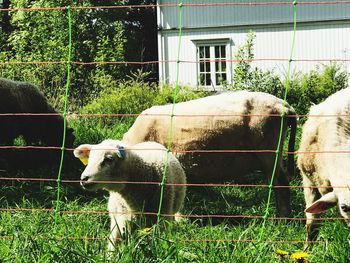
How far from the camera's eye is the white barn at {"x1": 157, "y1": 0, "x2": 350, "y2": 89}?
2178 centimetres

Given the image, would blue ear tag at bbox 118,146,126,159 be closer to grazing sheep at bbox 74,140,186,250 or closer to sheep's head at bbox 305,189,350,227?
grazing sheep at bbox 74,140,186,250

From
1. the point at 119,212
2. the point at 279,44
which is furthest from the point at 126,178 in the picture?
the point at 279,44

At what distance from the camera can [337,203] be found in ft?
16.3

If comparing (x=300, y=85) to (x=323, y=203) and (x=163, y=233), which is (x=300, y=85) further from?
(x=163, y=233)

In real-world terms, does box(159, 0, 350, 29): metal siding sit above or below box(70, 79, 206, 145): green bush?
above

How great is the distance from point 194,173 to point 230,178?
524 millimetres

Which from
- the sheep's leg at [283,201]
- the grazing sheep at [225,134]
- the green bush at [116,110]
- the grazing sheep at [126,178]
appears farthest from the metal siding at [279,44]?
the grazing sheep at [126,178]

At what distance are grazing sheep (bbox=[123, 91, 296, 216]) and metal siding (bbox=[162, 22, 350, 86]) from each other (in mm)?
13186

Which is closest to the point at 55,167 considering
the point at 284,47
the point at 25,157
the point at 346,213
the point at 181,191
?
the point at 25,157

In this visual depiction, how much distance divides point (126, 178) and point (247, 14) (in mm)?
18754

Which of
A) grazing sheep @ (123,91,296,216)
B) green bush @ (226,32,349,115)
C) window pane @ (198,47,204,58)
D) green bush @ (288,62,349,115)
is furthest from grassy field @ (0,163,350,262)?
window pane @ (198,47,204,58)

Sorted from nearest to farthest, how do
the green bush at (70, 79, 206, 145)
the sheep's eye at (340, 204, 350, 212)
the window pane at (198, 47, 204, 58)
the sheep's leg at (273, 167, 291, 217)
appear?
the sheep's eye at (340, 204, 350, 212), the sheep's leg at (273, 167, 291, 217), the green bush at (70, 79, 206, 145), the window pane at (198, 47, 204, 58)

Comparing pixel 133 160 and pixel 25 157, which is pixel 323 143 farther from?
pixel 25 157

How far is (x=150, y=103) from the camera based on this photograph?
14.6 m
